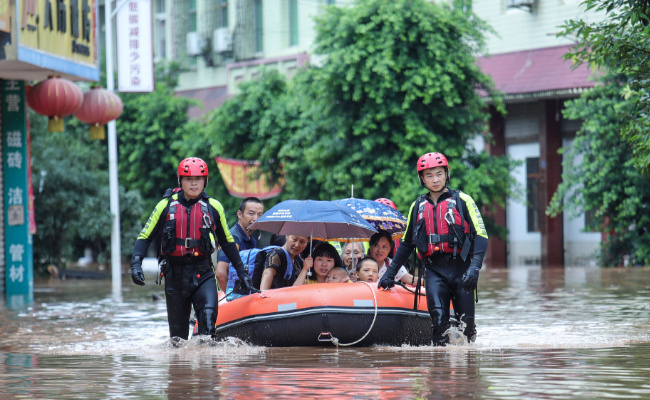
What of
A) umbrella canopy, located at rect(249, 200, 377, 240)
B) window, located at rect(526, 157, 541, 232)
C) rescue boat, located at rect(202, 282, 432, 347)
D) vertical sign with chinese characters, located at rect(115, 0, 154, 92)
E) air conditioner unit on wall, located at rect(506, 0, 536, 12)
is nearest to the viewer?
rescue boat, located at rect(202, 282, 432, 347)

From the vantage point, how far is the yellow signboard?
1720 cm

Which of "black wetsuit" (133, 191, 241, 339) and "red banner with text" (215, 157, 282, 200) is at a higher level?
"red banner with text" (215, 157, 282, 200)

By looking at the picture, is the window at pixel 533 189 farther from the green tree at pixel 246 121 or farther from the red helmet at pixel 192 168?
the red helmet at pixel 192 168

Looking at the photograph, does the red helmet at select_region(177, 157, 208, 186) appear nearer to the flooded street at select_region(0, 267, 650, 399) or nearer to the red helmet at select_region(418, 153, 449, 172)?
the flooded street at select_region(0, 267, 650, 399)

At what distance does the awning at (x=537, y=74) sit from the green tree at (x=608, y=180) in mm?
883

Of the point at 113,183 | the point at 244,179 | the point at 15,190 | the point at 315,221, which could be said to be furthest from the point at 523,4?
the point at 315,221

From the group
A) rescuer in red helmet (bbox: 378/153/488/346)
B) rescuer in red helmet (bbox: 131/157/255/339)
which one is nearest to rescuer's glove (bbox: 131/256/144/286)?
rescuer in red helmet (bbox: 131/157/255/339)

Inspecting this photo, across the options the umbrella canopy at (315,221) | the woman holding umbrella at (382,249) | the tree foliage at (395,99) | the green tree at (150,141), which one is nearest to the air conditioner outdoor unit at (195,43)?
the green tree at (150,141)

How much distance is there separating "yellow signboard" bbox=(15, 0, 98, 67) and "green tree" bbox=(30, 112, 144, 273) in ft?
22.4

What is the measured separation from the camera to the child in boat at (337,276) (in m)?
10.7

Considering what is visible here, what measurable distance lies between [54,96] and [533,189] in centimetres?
1569

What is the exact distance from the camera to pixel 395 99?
25.8 meters

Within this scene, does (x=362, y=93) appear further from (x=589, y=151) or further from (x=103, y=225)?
(x=103, y=225)

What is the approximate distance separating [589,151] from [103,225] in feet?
38.7
